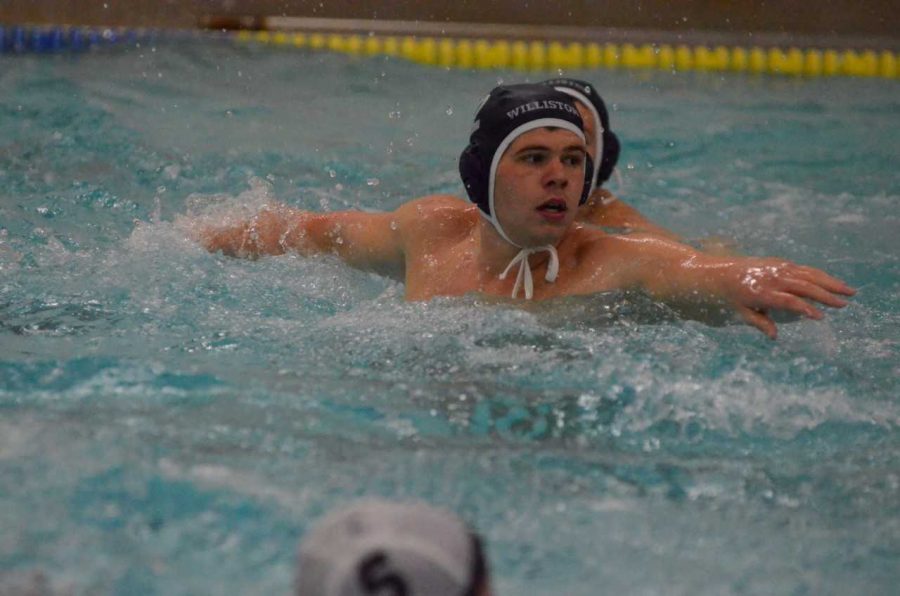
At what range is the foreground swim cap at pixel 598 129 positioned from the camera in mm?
4301

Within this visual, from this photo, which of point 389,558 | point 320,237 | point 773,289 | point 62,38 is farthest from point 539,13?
point 389,558

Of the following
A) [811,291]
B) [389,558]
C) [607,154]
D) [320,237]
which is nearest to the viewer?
[389,558]

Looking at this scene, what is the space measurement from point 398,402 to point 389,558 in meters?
1.51

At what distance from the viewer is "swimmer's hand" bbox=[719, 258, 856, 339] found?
107 inches

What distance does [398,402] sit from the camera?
2.94 meters

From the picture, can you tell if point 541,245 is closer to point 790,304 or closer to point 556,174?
point 556,174

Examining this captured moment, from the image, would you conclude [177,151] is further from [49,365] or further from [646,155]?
[49,365]

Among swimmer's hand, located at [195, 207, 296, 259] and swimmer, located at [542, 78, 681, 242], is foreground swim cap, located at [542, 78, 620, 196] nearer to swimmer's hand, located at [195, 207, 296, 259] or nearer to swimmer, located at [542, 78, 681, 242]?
swimmer, located at [542, 78, 681, 242]

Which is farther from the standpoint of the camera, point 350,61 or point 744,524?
point 350,61

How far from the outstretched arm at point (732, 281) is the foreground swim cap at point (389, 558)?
1.50m

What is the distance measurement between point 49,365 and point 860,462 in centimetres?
213

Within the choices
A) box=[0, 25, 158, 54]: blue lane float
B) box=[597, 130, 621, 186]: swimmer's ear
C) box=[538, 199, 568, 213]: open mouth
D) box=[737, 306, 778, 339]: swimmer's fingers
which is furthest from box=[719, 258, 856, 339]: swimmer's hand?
box=[0, 25, 158, 54]: blue lane float

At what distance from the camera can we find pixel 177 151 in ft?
19.3

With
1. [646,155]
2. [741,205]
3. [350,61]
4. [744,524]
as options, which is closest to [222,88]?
[350,61]
